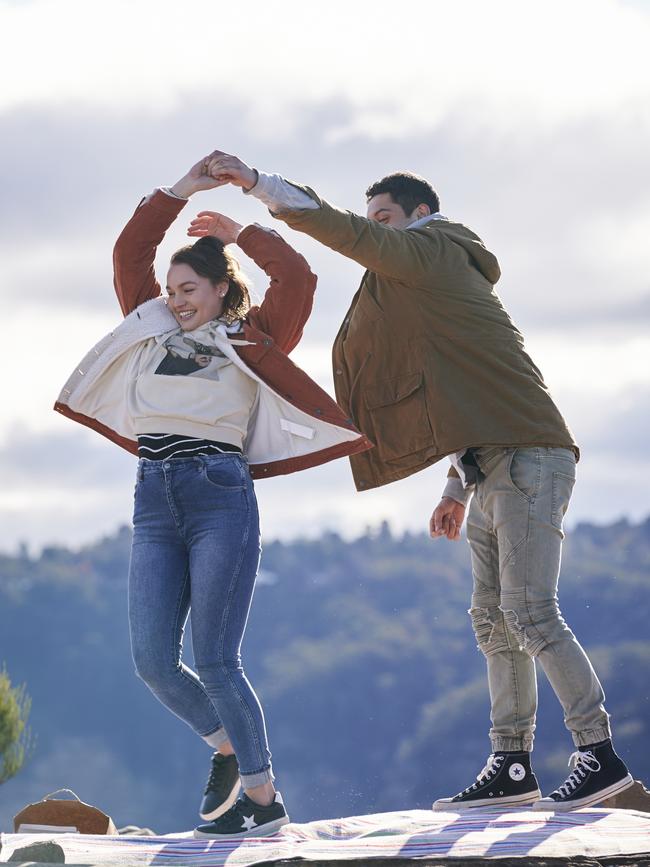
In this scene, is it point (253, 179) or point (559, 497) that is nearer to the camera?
point (253, 179)

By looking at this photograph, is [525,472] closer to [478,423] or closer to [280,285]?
[478,423]

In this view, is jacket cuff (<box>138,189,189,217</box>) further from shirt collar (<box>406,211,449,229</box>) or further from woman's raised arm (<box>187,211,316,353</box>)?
shirt collar (<box>406,211,449,229</box>)

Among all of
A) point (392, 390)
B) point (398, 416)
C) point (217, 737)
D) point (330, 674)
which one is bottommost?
point (217, 737)

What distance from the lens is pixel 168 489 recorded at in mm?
4629

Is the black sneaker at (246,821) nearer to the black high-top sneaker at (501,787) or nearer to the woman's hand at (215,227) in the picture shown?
the black high-top sneaker at (501,787)

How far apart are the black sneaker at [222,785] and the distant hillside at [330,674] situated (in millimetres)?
69675

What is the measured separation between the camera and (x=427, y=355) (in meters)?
5.12

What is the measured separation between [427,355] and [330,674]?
100791mm

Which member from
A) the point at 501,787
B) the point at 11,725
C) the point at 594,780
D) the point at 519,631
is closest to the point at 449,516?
the point at 519,631

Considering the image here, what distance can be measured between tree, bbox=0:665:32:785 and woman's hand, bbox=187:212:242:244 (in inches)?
487

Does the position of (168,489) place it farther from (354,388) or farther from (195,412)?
(354,388)

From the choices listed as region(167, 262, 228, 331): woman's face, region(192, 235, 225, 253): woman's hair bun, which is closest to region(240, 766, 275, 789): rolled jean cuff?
region(167, 262, 228, 331): woman's face

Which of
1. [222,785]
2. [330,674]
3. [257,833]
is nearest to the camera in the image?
[257,833]

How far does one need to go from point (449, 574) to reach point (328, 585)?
13024 mm
